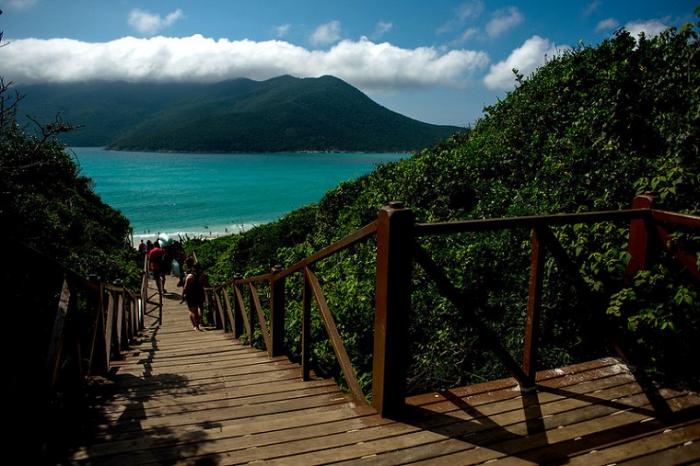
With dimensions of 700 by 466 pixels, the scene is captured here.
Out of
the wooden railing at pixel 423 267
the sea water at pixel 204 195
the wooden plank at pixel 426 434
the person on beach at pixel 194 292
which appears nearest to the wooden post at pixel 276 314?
the wooden railing at pixel 423 267

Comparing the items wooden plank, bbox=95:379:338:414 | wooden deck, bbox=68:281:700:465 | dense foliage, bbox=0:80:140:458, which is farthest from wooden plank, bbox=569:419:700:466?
dense foliage, bbox=0:80:140:458

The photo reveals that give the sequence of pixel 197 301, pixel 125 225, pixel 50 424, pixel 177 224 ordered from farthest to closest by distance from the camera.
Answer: pixel 177 224 → pixel 125 225 → pixel 197 301 → pixel 50 424

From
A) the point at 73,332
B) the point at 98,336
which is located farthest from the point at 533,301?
the point at 98,336

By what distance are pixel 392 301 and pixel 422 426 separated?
2.47 feet

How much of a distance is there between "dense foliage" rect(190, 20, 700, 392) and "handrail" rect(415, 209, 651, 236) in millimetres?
414

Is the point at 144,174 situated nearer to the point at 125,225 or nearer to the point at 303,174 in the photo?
the point at 303,174

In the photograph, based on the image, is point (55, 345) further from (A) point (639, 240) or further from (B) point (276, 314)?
(A) point (639, 240)

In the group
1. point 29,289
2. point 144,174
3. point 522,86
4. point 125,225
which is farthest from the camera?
point 144,174

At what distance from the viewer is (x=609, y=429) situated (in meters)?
2.42

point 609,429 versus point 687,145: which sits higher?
point 687,145

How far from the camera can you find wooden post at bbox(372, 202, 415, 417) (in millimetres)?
2383

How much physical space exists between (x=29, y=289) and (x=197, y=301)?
14.6ft

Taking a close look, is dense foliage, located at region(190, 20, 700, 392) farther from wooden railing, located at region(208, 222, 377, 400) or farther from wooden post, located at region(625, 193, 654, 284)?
wooden railing, located at region(208, 222, 377, 400)

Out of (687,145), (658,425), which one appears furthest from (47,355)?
(687,145)
